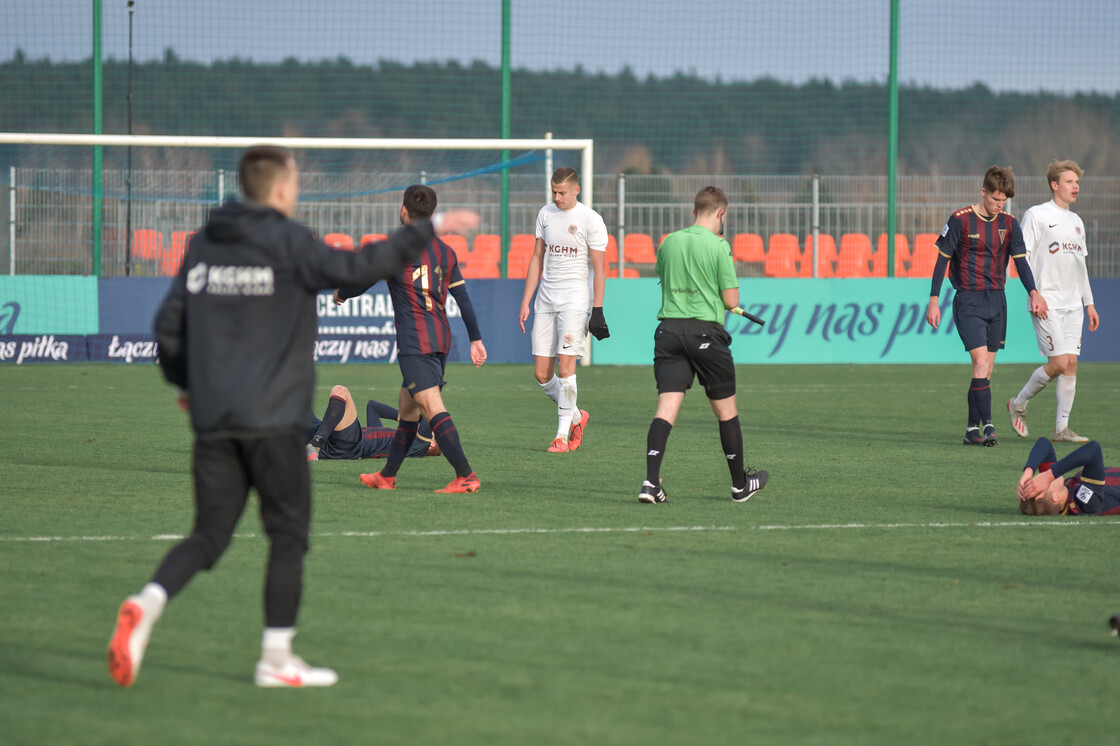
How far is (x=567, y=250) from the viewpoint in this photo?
35.1 feet

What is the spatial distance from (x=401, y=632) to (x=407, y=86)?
23543 mm

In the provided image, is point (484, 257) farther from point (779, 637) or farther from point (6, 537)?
point (779, 637)

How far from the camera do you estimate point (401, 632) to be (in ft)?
15.4

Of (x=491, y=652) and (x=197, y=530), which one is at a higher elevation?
(x=197, y=530)

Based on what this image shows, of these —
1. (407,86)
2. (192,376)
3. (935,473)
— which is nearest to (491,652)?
(192,376)

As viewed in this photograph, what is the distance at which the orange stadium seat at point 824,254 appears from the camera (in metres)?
21.2

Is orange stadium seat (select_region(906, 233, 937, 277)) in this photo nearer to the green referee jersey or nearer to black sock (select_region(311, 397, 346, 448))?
black sock (select_region(311, 397, 346, 448))

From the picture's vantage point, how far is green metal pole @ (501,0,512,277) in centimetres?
2112

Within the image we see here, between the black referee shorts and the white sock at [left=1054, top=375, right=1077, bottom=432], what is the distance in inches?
180

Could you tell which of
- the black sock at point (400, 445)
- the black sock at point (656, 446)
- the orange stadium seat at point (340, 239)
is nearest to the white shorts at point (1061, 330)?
the black sock at point (656, 446)

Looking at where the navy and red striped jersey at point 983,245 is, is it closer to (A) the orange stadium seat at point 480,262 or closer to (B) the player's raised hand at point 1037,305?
(B) the player's raised hand at point 1037,305

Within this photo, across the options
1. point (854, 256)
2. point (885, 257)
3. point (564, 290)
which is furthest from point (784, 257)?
point (564, 290)

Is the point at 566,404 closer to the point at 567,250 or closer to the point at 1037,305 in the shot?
the point at 567,250

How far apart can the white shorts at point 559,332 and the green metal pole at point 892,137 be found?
1245 cm
